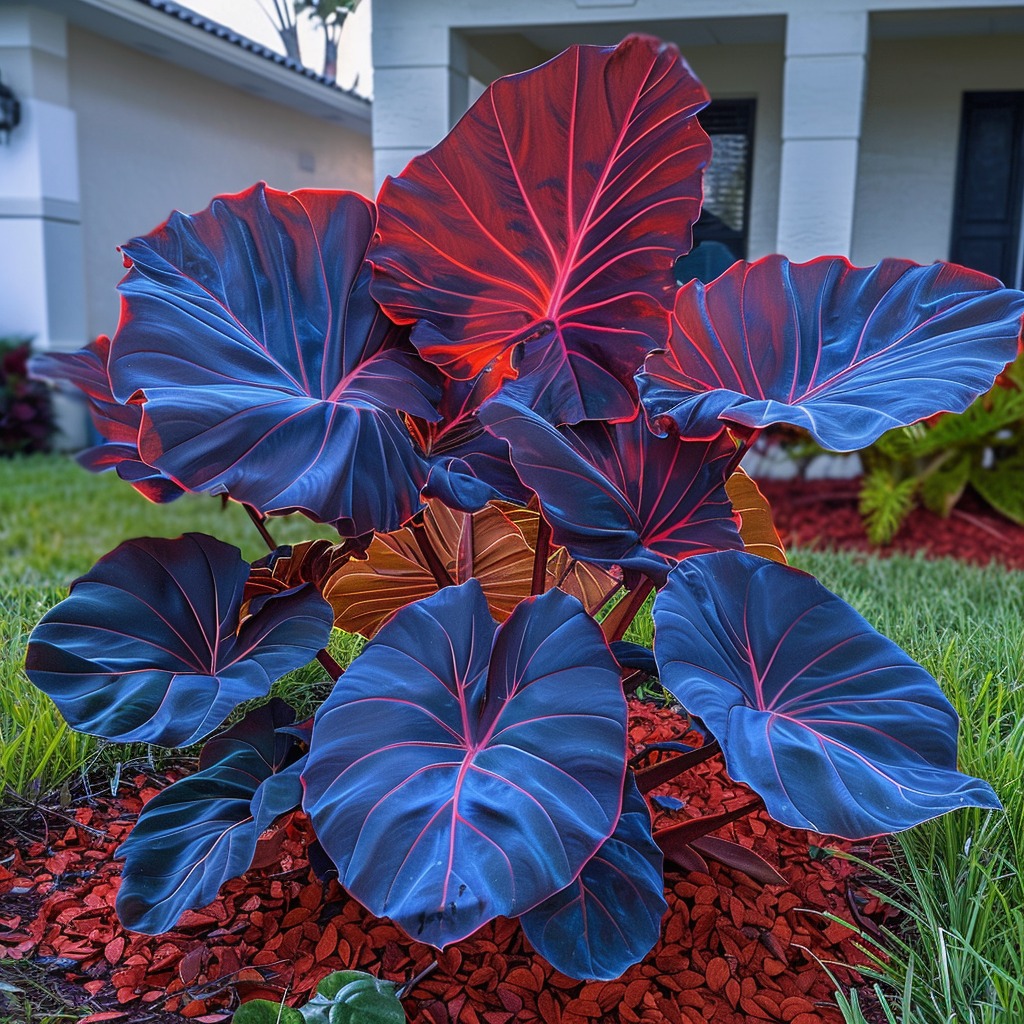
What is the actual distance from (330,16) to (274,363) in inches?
808

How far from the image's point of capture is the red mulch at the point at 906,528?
410cm

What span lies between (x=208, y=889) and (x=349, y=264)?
0.77 m

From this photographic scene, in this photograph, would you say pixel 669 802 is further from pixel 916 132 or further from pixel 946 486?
pixel 916 132

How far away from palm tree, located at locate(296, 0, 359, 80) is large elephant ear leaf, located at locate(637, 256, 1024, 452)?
65.5 ft

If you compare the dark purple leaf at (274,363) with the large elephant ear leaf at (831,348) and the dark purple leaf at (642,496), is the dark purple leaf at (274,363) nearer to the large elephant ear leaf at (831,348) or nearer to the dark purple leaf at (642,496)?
the dark purple leaf at (642,496)

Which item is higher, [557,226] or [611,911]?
[557,226]

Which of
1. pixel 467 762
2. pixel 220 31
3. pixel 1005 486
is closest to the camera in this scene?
pixel 467 762

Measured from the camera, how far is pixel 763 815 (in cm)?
155

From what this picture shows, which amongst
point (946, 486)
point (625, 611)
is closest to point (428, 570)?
point (625, 611)

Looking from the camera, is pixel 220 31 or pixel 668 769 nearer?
pixel 668 769

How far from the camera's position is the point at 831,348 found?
1328mm

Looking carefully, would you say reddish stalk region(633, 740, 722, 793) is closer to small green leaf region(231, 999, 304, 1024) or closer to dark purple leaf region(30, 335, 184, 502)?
small green leaf region(231, 999, 304, 1024)

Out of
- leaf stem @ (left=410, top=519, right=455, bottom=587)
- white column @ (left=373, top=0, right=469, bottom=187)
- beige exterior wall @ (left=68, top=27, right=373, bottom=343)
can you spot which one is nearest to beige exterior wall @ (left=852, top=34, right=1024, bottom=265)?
white column @ (left=373, top=0, right=469, bottom=187)

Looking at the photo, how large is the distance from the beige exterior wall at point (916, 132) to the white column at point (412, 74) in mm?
2760
